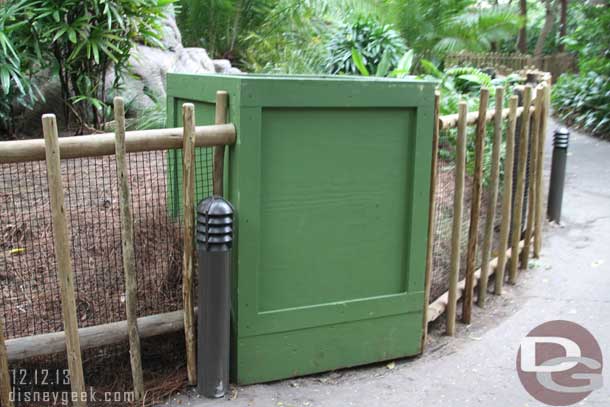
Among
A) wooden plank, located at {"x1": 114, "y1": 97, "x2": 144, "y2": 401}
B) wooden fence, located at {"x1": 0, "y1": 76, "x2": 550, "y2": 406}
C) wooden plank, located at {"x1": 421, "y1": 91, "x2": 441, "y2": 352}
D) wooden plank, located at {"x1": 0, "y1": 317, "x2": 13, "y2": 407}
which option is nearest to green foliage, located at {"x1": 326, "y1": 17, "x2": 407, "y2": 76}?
wooden fence, located at {"x1": 0, "y1": 76, "x2": 550, "y2": 406}

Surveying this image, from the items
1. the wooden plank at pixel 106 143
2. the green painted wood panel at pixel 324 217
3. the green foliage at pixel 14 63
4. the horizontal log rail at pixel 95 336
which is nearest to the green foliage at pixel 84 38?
the green foliage at pixel 14 63

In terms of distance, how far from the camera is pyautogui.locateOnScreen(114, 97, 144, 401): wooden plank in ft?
11.1

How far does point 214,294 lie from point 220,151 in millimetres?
766

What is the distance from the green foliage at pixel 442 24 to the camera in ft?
41.6

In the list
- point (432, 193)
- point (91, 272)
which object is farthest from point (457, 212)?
point (91, 272)

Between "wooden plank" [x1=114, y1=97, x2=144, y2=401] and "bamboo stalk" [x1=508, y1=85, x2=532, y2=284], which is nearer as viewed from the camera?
"wooden plank" [x1=114, y1=97, x2=144, y2=401]

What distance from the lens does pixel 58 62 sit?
265 inches

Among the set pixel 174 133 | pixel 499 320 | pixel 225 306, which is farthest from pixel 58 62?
pixel 499 320

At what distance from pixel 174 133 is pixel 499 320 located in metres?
2.88

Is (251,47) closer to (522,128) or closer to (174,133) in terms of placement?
(522,128)

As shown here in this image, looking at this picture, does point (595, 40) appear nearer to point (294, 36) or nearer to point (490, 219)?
point (294, 36)

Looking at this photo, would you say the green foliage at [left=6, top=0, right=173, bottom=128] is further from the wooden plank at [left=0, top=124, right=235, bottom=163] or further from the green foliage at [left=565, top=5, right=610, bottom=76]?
the green foliage at [left=565, top=5, right=610, bottom=76]

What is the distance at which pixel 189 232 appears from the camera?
12.0 feet

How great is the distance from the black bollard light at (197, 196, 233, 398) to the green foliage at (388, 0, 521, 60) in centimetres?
970
